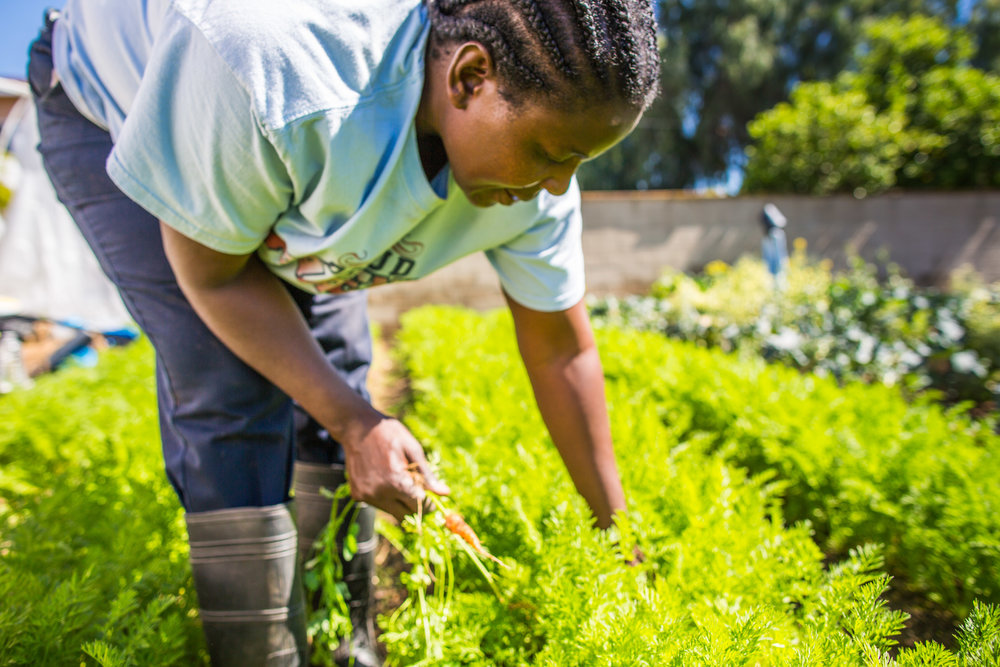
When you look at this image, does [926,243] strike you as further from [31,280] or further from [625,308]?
[31,280]

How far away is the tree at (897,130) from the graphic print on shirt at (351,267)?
948cm

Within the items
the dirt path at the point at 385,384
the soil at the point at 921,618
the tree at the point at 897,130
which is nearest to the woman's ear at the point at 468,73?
the soil at the point at 921,618

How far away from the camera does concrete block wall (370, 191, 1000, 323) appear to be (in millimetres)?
7531

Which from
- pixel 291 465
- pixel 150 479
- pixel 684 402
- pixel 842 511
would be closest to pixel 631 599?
pixel 291 465

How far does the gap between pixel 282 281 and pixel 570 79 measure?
83 centimetres

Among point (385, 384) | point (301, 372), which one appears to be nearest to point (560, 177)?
point (301, 372)

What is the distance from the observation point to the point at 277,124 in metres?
1.01

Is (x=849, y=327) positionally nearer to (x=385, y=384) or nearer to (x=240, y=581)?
(x=385, y=384)

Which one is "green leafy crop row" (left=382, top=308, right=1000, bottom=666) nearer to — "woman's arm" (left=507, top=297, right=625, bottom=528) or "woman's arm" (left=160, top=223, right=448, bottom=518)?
"woman's arm" (left=507, top=297, right=625, bottom=528)

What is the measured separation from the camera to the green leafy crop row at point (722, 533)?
1.08 meters

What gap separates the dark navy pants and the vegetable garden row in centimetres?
26

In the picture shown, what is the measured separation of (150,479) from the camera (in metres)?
1.90

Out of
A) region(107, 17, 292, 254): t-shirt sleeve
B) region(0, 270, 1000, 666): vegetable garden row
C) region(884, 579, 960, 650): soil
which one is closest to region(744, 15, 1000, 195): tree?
region(0, 270, 1000, 666): vegetable garden row

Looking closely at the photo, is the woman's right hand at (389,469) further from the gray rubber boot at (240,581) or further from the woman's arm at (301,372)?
the gray rubber boot at (240,581)
